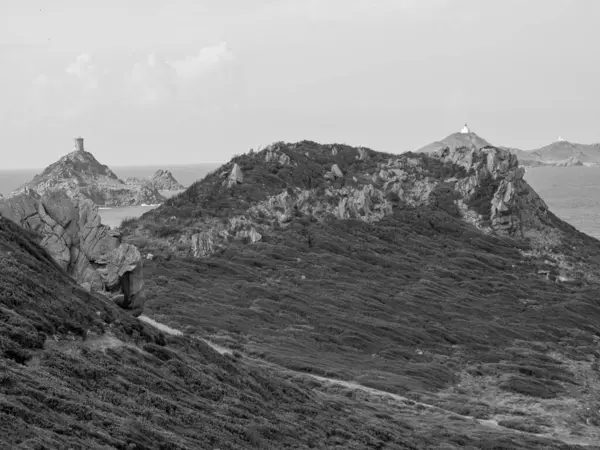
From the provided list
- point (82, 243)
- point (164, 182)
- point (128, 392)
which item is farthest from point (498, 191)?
point (164, 182)

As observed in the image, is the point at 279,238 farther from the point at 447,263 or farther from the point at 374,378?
the point at 374,378

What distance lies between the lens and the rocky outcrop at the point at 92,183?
130 m

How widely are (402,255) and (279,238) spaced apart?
1311 cm

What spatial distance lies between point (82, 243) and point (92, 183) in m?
99.8

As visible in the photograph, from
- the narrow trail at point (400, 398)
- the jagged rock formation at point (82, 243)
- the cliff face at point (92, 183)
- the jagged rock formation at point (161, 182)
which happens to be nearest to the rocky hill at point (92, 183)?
the cliff face at point (92, 183)

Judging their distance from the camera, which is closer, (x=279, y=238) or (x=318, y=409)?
(x=318, y=409)

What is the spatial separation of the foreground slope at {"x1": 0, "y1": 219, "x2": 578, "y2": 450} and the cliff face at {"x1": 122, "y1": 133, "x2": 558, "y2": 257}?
3663cm

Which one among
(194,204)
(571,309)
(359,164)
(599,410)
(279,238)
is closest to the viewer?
(599,410)

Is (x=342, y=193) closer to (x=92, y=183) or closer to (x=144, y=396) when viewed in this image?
(x=92, y=183)

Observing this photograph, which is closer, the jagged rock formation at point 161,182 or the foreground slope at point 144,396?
the foreground slope at point 144,396

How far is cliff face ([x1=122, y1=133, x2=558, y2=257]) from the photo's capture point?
256 feet

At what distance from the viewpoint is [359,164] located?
104 meters

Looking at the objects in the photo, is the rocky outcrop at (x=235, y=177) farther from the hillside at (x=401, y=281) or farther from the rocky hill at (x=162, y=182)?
the rocky hill at (x=162, y=182)

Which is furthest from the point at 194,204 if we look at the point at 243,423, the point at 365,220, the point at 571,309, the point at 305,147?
the point at 243,423
